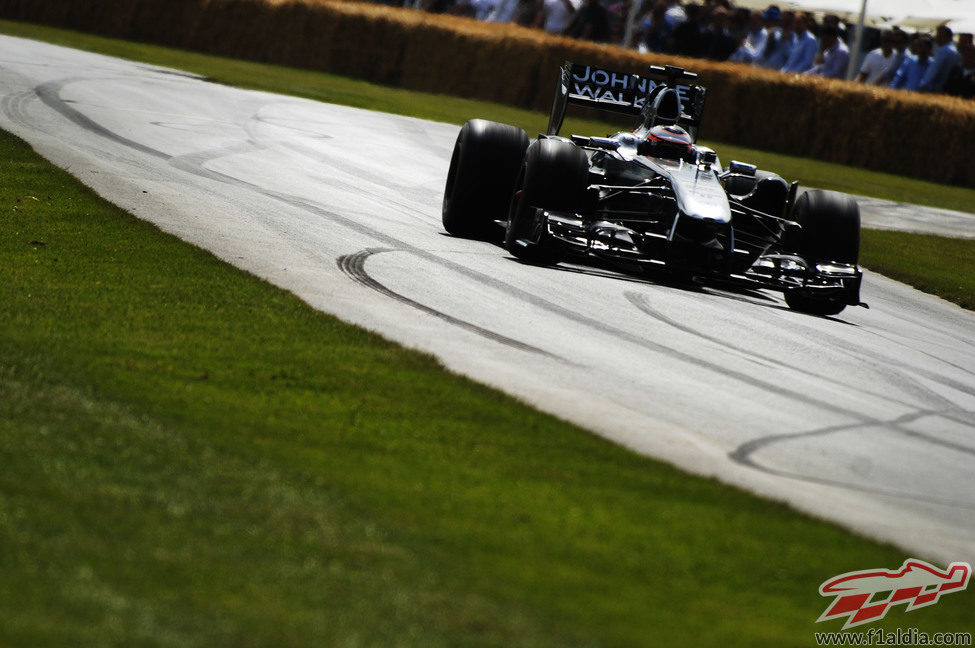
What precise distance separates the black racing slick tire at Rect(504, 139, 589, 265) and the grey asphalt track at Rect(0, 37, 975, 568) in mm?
219

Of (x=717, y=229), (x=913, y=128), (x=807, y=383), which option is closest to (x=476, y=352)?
(x=807, y=383)

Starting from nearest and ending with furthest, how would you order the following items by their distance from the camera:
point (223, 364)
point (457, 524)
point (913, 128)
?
point (457, 524) < point (223, 364) < point (913, 128)

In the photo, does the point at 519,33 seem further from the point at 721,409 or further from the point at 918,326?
the point at 721,409

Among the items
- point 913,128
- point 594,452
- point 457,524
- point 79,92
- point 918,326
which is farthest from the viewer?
point 913,128

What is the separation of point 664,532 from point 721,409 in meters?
1.99

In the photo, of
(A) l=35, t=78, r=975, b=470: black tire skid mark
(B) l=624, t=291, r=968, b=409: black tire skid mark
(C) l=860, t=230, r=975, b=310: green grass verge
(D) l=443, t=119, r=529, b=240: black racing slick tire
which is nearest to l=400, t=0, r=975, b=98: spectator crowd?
(C) l=860, t=230, r=975, b=310: green grass verge

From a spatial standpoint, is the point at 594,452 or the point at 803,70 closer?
the point at 594,452

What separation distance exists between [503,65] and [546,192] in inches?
786

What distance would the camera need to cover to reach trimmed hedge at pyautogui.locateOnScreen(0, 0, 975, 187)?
2648 cm

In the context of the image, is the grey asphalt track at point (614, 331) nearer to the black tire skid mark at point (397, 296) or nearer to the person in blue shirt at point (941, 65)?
the black tire skid mark at point (397, 296)

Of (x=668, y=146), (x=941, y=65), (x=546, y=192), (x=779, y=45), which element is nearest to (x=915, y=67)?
(x=941, y=65)

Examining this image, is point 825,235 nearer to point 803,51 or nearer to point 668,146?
point 668,146

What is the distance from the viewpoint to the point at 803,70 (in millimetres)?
27766

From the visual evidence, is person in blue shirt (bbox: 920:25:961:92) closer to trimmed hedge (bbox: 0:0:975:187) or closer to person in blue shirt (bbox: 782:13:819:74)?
trimmed hedge (bbox: 0:0:975:187)
